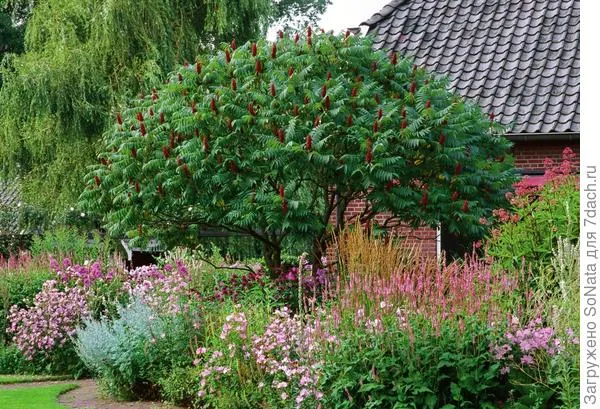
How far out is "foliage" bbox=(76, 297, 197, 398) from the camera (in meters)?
10.7

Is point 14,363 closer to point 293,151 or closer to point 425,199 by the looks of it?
point 293,151

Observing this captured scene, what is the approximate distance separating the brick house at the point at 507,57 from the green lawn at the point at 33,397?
572 centimetres

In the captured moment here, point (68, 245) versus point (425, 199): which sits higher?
point (425, 199)

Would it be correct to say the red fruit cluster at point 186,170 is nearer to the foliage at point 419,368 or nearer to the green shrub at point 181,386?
the green shrub at point 181,386

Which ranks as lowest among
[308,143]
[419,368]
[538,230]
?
[419,368]

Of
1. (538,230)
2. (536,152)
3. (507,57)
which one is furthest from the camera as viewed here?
(507,57)

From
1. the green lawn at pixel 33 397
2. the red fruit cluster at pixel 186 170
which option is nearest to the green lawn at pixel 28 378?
the green lawn at pixel 33 397

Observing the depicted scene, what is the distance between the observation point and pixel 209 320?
34.9ft

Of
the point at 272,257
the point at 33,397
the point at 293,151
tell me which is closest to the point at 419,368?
the point at 293,151

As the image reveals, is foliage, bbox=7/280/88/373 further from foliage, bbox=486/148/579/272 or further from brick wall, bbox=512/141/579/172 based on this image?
brick wall, bbox=512/141/579/172

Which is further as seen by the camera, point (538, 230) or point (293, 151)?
point (293, 151)

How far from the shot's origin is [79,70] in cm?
2220

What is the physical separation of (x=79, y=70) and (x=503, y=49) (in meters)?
9.31

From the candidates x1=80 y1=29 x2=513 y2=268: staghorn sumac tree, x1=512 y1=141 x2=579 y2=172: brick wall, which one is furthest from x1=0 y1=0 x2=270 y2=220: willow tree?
x1=80 y1=29 x2=513 y2=268: staghorn sumac tree
